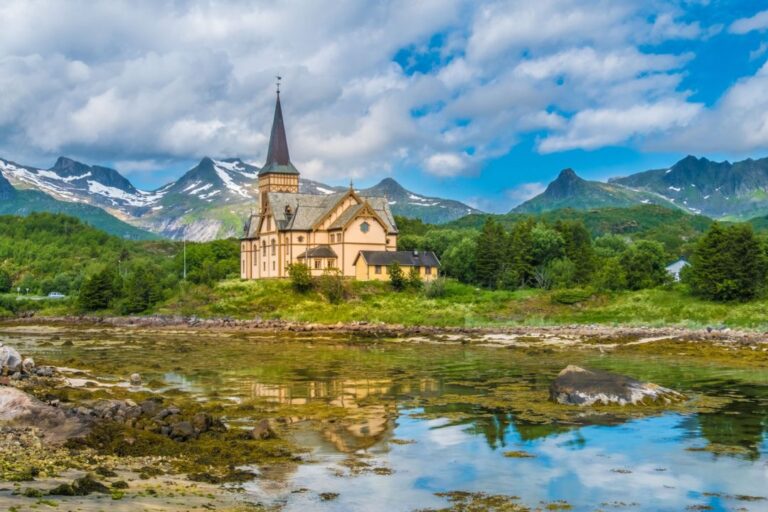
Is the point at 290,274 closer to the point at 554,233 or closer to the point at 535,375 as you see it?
the point at 554,233

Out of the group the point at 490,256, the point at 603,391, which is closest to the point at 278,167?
the point at 490,256

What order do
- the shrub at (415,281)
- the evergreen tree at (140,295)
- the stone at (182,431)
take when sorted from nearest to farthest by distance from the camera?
the stone at (182,431) → the shrub at (415,281) → the evergreen tree at (140,295)

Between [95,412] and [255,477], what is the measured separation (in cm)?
675

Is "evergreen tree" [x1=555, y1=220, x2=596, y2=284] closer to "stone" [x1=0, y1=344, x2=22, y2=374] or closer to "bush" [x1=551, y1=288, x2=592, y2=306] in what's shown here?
"bush" [x1=551, y1=288, x2=592, y2=306]

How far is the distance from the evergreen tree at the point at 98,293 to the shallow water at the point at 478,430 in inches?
1749

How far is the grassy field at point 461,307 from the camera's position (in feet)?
201

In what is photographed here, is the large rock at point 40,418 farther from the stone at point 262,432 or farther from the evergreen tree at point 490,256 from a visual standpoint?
the evergreen tree at point 490,256

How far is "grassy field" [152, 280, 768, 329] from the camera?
61.2 metres

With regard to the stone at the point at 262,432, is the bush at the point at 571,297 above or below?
above

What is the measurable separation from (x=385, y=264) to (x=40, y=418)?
62.8 meters

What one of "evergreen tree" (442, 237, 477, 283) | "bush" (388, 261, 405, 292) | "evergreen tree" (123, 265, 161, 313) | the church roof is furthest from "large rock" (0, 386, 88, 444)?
"evergreen tree" (442, 237, 477, 283)

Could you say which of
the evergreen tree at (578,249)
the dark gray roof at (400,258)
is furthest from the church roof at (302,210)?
the evergreen tree at (578,249)

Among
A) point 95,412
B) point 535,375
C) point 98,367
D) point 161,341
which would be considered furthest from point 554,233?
point 95,412

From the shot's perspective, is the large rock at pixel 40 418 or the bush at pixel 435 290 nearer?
the large rock at pixel 40 418
